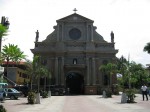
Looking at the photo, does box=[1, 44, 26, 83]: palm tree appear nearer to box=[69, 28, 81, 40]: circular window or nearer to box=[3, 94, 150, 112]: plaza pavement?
box=[3, 94, 150, 112]: plaza pavement

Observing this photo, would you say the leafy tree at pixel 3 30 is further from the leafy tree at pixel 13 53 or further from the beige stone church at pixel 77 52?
the beige stone church at pixel 77 52

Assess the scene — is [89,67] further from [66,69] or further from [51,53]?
[51,53]

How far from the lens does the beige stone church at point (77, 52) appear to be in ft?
210

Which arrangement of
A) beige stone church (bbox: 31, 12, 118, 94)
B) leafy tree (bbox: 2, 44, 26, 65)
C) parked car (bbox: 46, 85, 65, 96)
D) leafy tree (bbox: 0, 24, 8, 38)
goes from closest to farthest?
leafy tree (bbox: 0, 24, 8, 38)
leafy tree (bbox: 2, 44, 26, 65)
parked car (bbox: 46, 85, 65, 96)
beige stone church (bbox: 31, 12, 118, 94)

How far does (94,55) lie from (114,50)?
4817 millimetres

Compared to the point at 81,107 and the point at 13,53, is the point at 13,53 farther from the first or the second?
the point at 81,107

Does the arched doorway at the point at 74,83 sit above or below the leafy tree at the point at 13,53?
below

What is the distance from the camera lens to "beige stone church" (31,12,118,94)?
63.9 metres

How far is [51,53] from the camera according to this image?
2594 inches

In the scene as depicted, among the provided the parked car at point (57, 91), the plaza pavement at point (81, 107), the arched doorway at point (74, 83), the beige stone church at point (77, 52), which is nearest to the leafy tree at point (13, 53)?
the plaza pavement at point (81, 107)

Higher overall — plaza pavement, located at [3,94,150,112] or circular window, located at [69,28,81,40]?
circular window, located at [69,28,81,40]

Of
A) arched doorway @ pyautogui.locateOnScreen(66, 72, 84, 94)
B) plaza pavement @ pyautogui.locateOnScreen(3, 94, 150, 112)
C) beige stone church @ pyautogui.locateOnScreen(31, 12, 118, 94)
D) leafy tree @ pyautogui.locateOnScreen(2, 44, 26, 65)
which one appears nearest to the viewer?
plaza pavement @ pyautogui.locateOnScreen(3, 94, 150, 112)

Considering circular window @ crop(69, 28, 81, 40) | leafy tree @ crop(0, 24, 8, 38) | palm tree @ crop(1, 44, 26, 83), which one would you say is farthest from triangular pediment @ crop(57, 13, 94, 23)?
leafy tree @ crop(0, 24, 8, 38)

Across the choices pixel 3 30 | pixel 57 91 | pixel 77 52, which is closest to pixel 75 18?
pixel 77 52
